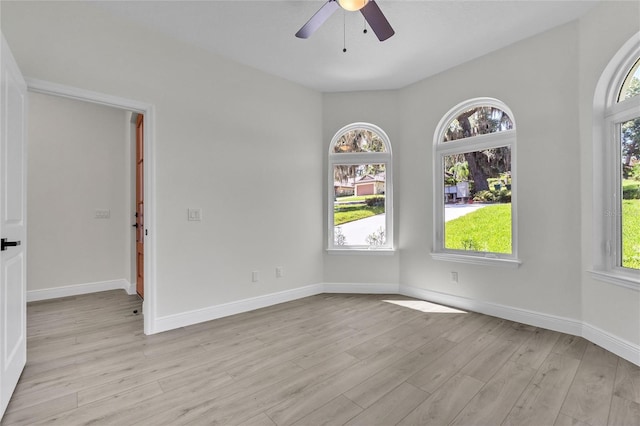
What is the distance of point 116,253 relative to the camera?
447 cm

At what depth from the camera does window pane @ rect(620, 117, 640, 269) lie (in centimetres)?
238

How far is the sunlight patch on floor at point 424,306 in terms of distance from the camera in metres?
3.42

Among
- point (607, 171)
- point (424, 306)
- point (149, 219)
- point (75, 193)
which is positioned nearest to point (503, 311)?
point (424, 306)

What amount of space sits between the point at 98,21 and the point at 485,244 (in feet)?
14.1

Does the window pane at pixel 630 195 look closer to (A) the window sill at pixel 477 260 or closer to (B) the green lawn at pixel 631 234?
(B) the green lawn at pixel 631 234

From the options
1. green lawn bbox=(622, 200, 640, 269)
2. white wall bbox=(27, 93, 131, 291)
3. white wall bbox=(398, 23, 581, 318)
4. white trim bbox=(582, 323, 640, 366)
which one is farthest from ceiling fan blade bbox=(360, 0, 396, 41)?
white wall bbox=(27, 93, 131, 291)

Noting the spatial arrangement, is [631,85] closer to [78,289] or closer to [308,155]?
[308,155]

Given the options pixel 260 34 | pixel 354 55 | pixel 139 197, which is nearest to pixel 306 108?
pixel 354 55

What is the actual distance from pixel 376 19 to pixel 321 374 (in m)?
2.46

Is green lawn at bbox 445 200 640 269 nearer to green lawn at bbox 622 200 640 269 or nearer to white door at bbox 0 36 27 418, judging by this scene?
green lawn at bbox 622 200 640 269

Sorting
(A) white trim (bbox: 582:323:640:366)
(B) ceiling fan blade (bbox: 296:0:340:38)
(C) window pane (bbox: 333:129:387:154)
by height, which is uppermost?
(B) ceiling fan blade (bbox: 296:0:340:38)

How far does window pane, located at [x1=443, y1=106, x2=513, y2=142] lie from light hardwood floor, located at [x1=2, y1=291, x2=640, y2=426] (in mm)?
2049

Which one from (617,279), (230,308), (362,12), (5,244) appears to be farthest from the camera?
(230,308)

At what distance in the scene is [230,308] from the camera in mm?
3326
